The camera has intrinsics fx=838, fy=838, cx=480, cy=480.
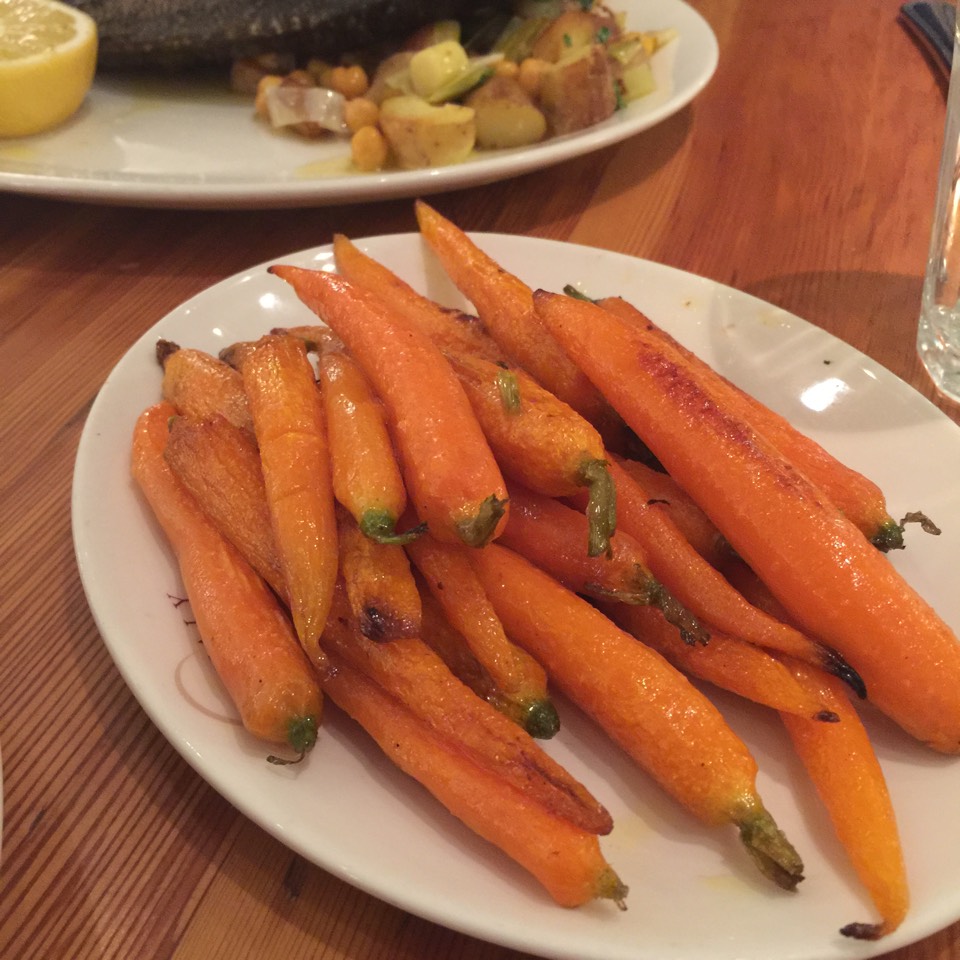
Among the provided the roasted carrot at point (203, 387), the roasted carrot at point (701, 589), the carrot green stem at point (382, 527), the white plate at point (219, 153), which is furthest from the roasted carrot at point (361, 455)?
the white plate at point (219, 153)

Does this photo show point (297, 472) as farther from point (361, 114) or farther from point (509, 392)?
point (361, 114)

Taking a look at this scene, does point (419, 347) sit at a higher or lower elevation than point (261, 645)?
higher

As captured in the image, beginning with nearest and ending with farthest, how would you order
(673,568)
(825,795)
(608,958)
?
(608,958)
(825,795)
(673,568)

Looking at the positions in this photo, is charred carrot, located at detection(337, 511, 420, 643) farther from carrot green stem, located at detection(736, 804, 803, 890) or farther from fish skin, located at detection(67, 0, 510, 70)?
fish skin, located at detection(67, 0, 510, 70)

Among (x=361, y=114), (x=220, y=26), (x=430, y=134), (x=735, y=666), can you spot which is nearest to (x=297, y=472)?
(x=735, y=666)

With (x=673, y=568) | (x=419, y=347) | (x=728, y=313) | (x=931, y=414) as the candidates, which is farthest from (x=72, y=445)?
(x=931, y=414)

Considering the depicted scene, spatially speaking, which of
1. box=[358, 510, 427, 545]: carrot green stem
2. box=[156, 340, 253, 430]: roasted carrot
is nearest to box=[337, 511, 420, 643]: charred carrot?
box=[358, 510, 427, 545]: carrot green stem

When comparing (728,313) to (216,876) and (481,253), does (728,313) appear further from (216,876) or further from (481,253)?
(216,876)
